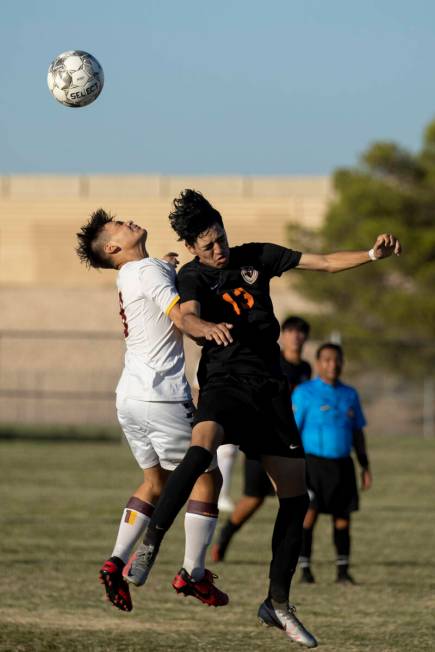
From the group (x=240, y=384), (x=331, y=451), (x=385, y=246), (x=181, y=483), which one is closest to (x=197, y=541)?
(x=181, y=483)

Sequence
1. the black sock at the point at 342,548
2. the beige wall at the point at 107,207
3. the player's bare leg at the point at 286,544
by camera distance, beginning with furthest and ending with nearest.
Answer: the beige wall at the point at 107,207 → the black sock at the point at 342,548 → the player's bare leg at the point at 286,544

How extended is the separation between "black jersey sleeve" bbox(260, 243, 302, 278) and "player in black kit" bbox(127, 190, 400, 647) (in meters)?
0.01

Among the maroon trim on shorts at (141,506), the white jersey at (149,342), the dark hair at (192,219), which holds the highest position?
the dark hair at (192,219)

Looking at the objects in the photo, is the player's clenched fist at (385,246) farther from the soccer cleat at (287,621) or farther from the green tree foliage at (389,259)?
the green tree foliage at (389,259)

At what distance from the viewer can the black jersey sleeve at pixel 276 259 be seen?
25.2 ft

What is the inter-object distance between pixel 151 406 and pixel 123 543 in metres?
0.85

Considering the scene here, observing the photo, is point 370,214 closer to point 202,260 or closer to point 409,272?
point 409,272

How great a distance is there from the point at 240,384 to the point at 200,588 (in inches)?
44.9

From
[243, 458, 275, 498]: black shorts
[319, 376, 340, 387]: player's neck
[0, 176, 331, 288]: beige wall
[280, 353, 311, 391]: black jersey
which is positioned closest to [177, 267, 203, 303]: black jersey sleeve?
[319, 376, 340, 387]: player's neck

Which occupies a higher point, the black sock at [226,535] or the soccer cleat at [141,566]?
the soccer cleat at [141,566]

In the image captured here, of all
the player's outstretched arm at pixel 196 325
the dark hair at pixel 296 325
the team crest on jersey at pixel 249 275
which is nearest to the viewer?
the player's outstretched arm at pixel 196 325

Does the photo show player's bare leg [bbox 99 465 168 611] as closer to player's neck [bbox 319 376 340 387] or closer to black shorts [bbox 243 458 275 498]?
player's neck [bbox 319 376 340 387]

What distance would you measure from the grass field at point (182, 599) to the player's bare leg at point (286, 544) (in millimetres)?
859

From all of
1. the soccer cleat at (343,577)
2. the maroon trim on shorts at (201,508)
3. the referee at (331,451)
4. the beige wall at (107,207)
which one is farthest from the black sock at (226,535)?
the beige wall at (107,207)
